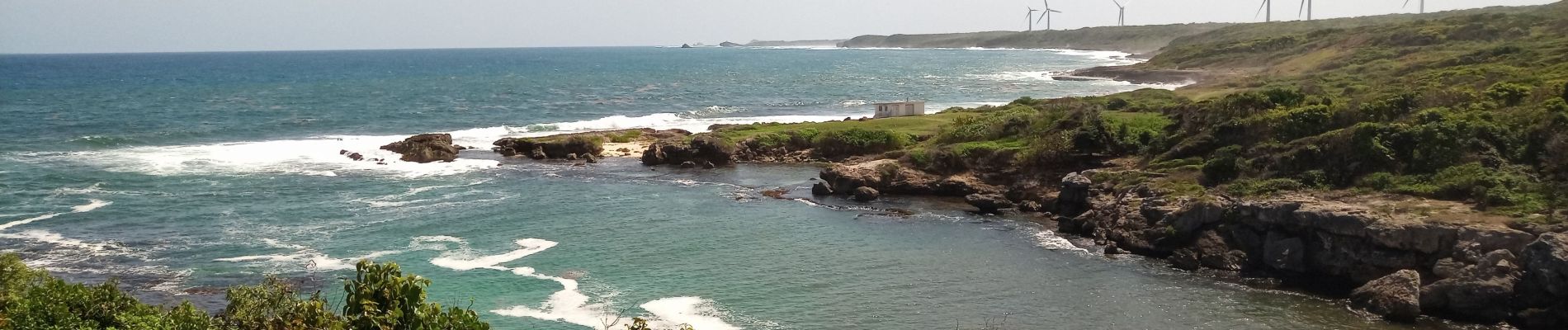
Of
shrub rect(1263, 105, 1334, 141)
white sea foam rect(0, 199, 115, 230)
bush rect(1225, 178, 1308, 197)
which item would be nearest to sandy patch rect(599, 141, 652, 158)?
white sea foam rect(0, 199, 115, 230)

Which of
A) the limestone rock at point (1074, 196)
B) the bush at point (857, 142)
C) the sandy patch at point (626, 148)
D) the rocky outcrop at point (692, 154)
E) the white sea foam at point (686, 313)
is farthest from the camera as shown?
the sandy patch at point (626, 148)

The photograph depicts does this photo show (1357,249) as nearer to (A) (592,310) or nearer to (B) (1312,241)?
(B) (1312,241)

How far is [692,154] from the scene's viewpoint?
6128 centimetres

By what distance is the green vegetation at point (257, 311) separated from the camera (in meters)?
15.9

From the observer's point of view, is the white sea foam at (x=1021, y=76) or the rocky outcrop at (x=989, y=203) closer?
the rocky outcrop at (x=989, y=203)

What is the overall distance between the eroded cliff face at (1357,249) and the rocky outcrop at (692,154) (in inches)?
975

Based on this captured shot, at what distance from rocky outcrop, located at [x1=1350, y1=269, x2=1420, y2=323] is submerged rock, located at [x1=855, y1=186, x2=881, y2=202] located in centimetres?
2113

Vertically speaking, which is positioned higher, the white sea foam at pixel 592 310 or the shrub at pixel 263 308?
the shrub at pixel 263 308

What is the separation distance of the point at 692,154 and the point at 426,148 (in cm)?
1531

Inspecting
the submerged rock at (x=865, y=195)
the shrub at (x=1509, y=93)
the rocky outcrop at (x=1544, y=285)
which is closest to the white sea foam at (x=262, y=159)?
the submerged rock at (x=865, y=195)

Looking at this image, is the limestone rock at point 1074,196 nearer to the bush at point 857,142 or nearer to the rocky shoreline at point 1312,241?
the rocky shoreline at point 1312,241

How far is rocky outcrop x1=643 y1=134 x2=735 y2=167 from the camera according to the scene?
6109 cm

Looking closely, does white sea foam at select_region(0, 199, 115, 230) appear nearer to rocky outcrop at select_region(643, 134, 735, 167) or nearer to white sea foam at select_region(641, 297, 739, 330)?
rocky outcrop at select_region(643, 134, 735, 167)

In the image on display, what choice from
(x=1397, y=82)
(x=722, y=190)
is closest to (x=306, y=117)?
(x=722, y=190)
